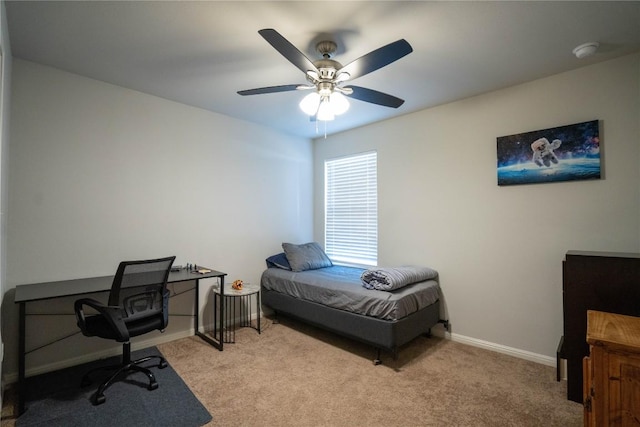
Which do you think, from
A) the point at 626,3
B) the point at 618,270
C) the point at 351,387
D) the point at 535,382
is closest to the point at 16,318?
the point at 351,387

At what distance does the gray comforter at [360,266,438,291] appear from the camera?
2678 mm

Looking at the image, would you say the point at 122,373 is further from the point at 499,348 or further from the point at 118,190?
the point at 499,348

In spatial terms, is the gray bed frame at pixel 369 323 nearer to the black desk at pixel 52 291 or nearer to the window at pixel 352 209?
the black desk at pixel 52 291

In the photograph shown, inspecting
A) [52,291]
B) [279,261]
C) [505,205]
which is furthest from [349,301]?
[52,291]

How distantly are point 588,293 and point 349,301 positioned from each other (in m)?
1.76

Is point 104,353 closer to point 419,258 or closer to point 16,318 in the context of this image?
point 16,318

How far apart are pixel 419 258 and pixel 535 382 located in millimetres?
1468

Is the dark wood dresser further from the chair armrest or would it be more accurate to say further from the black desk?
the chair armrest

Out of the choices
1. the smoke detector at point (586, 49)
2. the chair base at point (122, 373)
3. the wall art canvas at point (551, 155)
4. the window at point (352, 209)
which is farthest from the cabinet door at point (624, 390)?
the chair base at point (122, 373)

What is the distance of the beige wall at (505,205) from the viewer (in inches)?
90.7

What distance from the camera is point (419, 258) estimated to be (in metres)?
3.41

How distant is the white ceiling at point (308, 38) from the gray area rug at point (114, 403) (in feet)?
8.30

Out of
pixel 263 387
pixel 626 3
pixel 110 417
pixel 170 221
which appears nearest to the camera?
pixel 626 3

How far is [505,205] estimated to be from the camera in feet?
9.25
